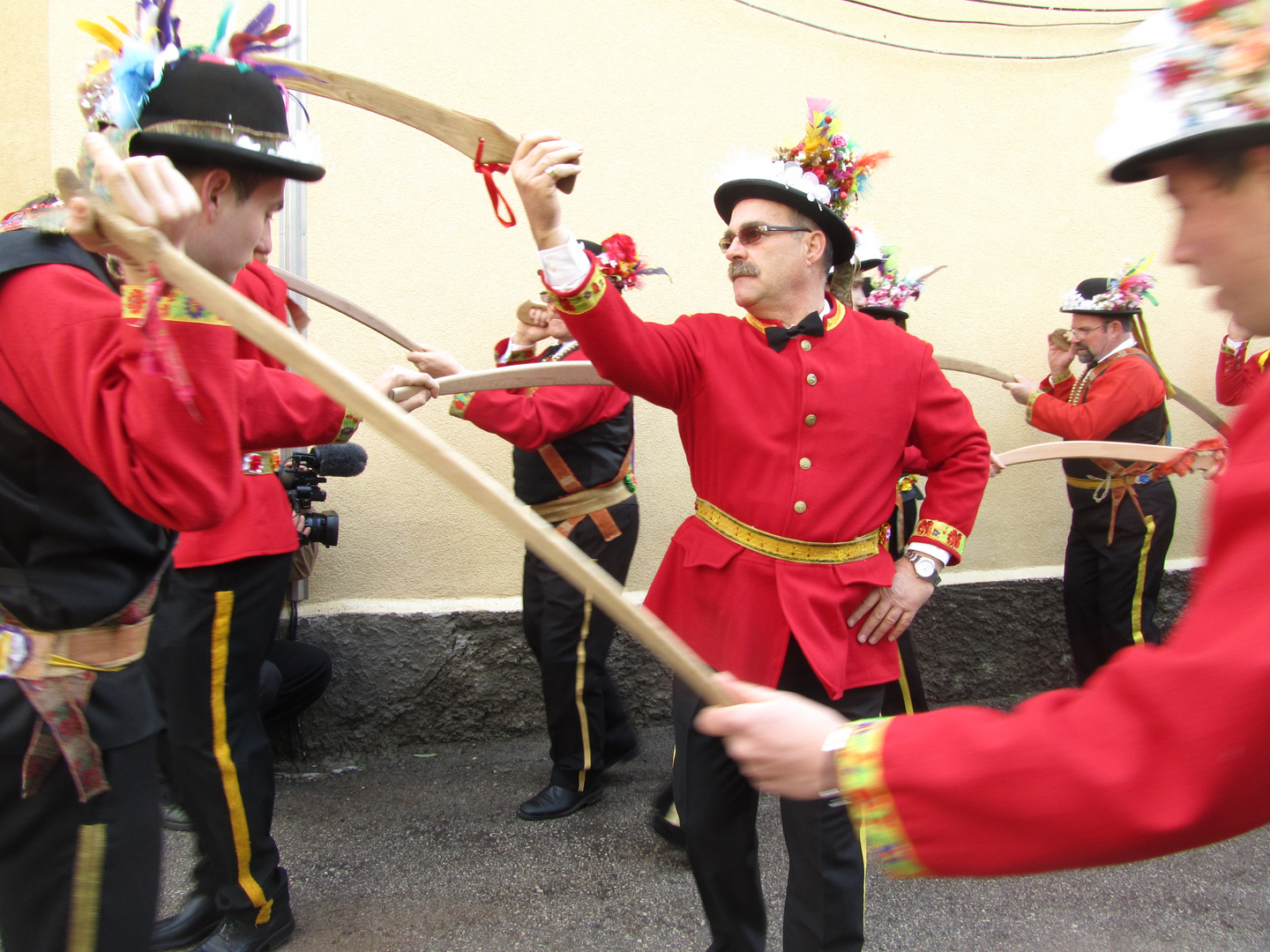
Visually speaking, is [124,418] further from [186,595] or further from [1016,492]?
[1016,492]

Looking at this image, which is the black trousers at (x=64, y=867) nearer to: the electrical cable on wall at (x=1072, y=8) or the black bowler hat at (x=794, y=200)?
the black bowler hat at (x=794, y=200)

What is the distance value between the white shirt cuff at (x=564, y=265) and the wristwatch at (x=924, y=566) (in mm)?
1182

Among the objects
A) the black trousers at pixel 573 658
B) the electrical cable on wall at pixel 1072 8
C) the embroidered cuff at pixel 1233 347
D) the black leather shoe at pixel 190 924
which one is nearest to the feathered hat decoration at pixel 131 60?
the black leather shoe at pixel 190 924

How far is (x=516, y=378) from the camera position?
2.64 m

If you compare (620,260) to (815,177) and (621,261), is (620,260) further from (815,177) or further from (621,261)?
(815,177)

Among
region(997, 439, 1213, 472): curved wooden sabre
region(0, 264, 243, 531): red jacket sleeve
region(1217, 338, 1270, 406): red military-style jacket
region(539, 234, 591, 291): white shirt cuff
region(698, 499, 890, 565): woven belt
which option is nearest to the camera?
region(0, 264, 243, 531): red jacket sleeve

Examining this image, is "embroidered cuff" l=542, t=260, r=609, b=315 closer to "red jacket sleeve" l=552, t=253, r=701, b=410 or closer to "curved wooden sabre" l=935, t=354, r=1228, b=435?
"red jacket sleeve" l=552, t=253, r=701, b=410

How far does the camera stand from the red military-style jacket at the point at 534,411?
133 inches

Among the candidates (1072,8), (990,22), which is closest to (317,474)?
(990,22)

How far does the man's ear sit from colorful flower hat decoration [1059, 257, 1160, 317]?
4259mm

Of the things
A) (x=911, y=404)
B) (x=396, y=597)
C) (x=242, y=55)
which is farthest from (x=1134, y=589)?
(x=242, y=55)

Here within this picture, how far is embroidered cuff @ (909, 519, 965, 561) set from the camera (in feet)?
8.34

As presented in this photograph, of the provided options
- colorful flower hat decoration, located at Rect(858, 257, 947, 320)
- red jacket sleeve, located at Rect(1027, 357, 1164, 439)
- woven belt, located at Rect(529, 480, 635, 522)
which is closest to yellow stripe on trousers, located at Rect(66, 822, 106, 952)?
woven belt, located at Rect(529, 480, 635, 522)

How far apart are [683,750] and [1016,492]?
3569 mm
